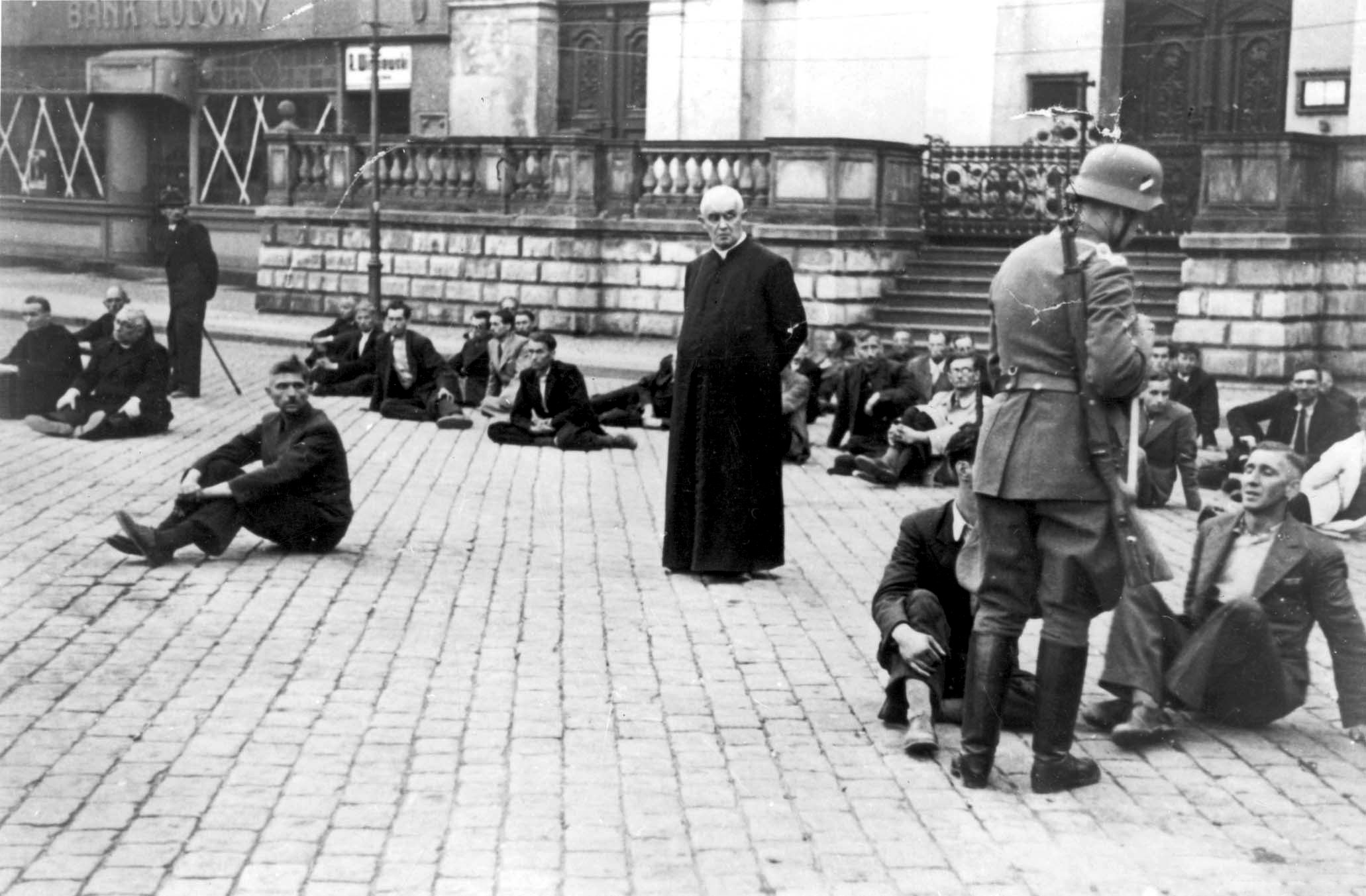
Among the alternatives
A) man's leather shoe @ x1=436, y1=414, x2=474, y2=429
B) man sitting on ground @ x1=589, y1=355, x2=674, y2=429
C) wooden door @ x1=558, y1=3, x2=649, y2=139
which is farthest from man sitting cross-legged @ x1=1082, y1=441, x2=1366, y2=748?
wooden door @ x1=558, y1=3, x2=649, y2=139

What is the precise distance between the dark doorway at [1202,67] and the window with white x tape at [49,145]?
19455 mm

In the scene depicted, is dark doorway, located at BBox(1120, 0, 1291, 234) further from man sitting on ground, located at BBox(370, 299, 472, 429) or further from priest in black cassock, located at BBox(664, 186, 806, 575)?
priest in black cassock, located at BBox(664, 186, 806, 575)

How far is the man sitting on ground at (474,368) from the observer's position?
19.5 m

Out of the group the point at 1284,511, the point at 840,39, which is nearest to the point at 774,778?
the point at 1284,511

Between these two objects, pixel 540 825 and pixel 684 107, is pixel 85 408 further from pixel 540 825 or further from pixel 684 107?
pixel 684 107

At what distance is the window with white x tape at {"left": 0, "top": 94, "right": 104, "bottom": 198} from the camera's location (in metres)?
36.6

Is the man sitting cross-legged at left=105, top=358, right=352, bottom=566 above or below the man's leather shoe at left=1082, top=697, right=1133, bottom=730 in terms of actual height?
above

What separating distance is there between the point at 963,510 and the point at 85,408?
1071cm

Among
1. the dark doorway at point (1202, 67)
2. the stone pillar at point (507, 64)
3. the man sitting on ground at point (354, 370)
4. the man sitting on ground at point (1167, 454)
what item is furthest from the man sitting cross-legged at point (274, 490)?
the stone pillar at point (507, 64)

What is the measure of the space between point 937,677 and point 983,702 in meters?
0.71

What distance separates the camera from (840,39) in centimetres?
2870

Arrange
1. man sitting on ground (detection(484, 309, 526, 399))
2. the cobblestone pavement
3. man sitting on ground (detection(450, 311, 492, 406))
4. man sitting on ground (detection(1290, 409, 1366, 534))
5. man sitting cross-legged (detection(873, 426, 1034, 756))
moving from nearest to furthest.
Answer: the cobblestone pavement → man sitting cross-legged (detection(873, 426, 1034, 756)) → man sitting on ground (detection(1290, 409, 1366, 534)) → man sitting on ground (detection(484, 309, 526, 399)) → man sitting on ground (detection(450, 311, 492, 406))

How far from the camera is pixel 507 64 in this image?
103ft

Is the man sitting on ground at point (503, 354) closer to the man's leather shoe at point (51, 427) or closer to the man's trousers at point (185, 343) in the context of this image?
the man's trousers at point (185, 343)
